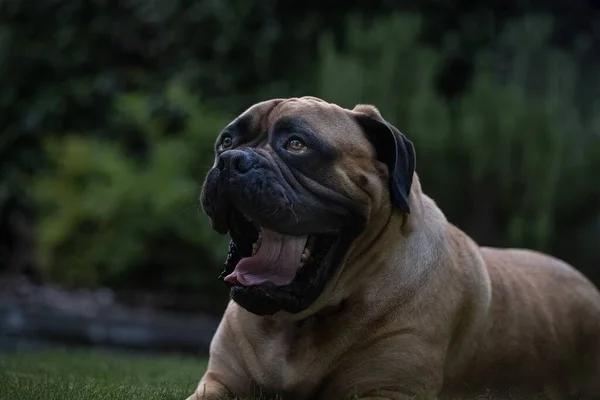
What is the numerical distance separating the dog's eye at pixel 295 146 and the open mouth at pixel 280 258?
28 centimetres

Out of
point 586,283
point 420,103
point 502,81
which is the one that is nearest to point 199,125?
point 420,103

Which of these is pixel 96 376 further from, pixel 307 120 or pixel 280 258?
pixel 307 120

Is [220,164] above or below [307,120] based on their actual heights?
below

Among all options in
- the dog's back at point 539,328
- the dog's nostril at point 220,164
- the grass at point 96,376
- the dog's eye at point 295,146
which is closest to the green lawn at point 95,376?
the grass at point 96,376

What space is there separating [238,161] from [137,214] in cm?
517

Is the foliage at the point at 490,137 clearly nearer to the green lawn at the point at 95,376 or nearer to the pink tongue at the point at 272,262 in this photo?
the green lawn at the point at 95,376

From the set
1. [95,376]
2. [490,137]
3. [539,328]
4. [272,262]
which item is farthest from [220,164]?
[490,137]

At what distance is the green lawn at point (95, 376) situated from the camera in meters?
3.66

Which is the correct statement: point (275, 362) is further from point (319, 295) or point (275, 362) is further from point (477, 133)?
point (477, 133)

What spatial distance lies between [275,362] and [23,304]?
15.9 feet

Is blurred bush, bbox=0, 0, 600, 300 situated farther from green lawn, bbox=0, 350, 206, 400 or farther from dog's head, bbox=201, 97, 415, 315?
dog's head, bbox=201, 97, 415, 315

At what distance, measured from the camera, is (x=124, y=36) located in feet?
34.9

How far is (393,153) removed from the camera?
375cm

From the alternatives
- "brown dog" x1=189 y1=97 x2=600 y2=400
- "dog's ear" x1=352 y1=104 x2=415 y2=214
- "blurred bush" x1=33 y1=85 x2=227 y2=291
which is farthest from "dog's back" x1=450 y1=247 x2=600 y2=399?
"blurred bush" x1=33 y1=85 x2=227 y2=291
